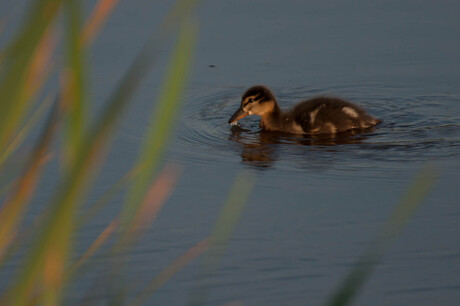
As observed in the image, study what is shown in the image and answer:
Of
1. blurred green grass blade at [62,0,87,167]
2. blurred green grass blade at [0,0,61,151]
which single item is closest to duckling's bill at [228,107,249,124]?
blurred green grass blade at [0,0,61,151]

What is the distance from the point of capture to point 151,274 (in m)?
3.06

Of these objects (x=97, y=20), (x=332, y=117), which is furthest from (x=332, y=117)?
(x=97, y=20)

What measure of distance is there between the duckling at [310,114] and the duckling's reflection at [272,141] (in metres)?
0.05

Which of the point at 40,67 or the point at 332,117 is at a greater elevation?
the point at 40,67

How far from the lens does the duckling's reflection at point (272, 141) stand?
15.4ft

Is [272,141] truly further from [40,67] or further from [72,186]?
[72,186]

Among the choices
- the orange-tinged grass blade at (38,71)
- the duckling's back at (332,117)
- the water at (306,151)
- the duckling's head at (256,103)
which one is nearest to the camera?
the orange-tinged grass blade at (38,71)

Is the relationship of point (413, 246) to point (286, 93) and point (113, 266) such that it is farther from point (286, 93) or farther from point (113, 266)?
point (286, 93)

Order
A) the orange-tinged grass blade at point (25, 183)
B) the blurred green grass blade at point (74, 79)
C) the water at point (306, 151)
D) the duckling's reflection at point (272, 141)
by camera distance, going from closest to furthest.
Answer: the blurred green grass blade at point (74, 79)
the orange-tinged grass blade at point (25, 183)
the water at point (306, 151)
the duckling's reflection at point (272, 141)

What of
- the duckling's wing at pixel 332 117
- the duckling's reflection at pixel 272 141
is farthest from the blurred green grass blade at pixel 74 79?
the duckling's wing at pixel 332 117

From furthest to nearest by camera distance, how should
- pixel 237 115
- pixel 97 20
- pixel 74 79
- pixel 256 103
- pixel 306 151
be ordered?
1. pixel 237 115
2. pixel 256 103
3. pixel 306 151
4. pixel 97 20
5. pixel 74 79

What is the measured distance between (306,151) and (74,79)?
376 centimetres

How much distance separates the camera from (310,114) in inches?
204

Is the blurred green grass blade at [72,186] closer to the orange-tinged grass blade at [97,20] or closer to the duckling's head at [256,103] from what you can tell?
the orange-tinged grass blade at [97,20]
